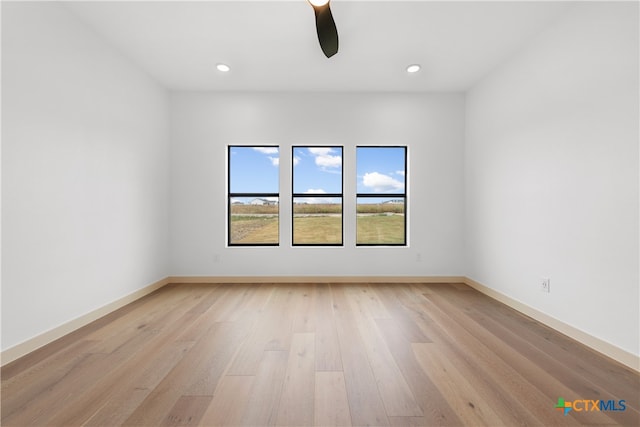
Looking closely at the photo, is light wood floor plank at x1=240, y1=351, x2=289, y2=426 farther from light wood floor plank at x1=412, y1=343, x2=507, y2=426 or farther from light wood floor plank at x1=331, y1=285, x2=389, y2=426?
light wood floor plank at x1=412, y1=343, x2=507, y2=426

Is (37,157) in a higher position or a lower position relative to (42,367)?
higher

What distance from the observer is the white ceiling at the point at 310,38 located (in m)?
2.16

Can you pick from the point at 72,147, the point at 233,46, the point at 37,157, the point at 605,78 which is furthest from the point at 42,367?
the point at 605,78

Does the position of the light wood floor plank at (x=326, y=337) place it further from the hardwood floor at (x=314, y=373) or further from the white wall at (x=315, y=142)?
the white wall at (x=315, y=142)

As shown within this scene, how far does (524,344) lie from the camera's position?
79.1 inches

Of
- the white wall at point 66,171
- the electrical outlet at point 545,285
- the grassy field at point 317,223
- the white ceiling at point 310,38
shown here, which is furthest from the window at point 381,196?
the white wall at point 66,171

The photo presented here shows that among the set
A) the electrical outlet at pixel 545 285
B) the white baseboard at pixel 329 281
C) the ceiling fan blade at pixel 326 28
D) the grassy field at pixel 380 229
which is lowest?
the white baseboard at pixel 329 281

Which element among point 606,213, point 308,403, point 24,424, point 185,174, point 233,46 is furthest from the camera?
point 185,174

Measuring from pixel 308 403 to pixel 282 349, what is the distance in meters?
0.60

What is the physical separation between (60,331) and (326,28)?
10.1ft

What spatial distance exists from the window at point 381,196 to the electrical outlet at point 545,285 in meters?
1.63

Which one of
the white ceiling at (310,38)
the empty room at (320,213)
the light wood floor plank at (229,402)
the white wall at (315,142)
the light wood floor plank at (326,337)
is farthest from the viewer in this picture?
the white wall at (315,142)

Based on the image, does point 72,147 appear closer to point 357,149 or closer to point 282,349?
point 282,349

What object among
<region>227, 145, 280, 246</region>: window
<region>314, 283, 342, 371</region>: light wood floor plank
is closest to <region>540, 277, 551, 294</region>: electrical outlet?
<region>314, 283, 342, 371</region>: light wood floor plank
